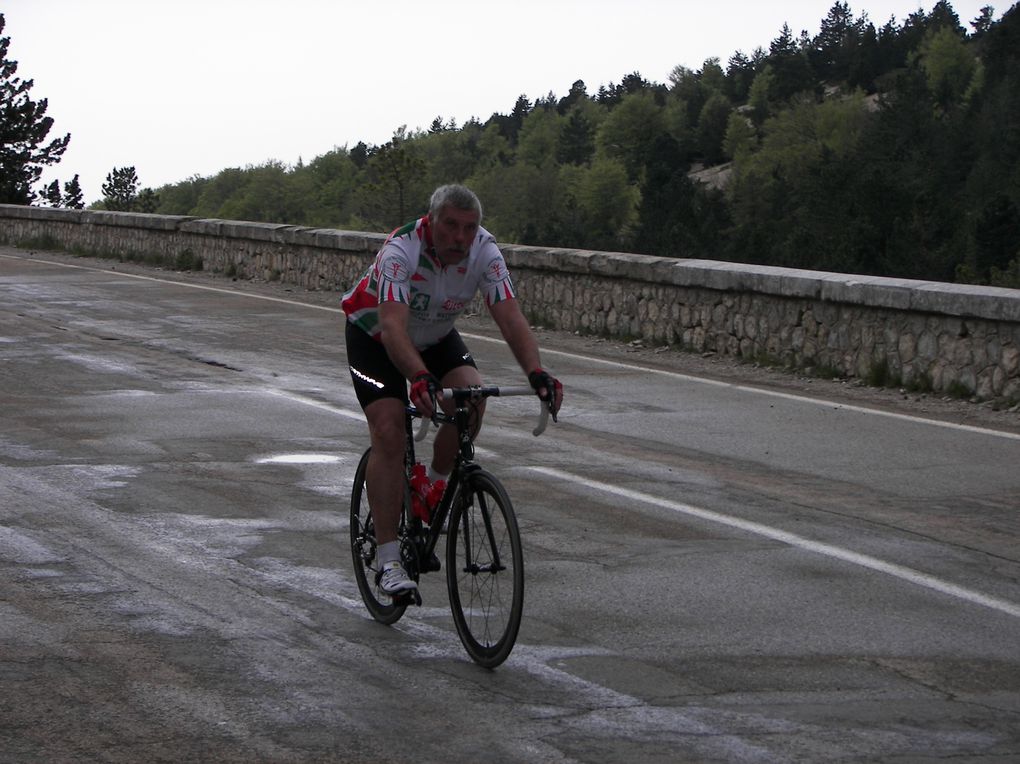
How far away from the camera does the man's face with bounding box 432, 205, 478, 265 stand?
17.1 ft

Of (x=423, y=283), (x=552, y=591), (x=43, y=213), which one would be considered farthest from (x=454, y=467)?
(x=43, y=213)

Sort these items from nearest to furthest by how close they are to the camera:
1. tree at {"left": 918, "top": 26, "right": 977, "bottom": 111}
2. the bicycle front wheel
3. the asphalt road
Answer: the asphalt road
the bicycle front wheel
tree at {"left": 918, "top": 26, "right": 977, "bottom": 111}

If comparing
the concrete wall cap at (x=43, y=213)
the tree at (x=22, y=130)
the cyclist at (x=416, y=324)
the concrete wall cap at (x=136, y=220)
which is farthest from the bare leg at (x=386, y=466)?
the tree at (x=22, y=130)

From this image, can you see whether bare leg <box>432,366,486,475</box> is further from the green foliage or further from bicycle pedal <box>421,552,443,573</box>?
the green foliage

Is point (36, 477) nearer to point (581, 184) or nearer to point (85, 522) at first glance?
point (85, 522)

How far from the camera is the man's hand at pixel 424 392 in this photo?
491cm

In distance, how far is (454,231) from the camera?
5242mm

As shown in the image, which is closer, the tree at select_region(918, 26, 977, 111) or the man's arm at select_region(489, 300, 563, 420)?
the man's arm at select_region(489, 300, 563, 420)

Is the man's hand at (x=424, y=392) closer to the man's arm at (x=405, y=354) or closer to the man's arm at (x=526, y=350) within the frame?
the man's arm at (x=405, y=354)

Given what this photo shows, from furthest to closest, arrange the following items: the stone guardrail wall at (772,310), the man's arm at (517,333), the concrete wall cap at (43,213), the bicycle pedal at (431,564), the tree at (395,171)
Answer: the tree at (395,171) → the concrete wall cap at (43,213) → the stone guardrail wall at (772,310) → the bicycle pedal at (431,564) → the man's arm at (517,333)

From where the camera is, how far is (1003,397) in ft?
38.7

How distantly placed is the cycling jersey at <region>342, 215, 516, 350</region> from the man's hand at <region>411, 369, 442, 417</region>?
1.30ft

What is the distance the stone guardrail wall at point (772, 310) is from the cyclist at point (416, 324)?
7307 mm

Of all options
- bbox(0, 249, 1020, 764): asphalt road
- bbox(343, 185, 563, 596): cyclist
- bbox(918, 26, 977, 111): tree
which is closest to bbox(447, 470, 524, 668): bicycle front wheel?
bbox(0, 249, 1020, 764): asphalt road
